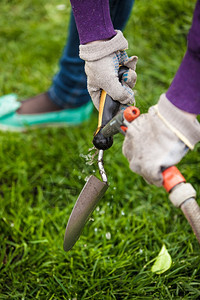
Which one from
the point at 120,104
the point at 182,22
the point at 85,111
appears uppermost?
the point at 120,104

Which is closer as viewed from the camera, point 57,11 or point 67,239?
point 67,239

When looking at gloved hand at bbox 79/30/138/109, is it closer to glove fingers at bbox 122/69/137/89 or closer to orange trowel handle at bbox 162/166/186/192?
glove fingers at bbox 122/69/137/89

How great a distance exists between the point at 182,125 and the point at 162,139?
0.06 metres

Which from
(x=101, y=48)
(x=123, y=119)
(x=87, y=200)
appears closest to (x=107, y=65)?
(x=101, y=48)

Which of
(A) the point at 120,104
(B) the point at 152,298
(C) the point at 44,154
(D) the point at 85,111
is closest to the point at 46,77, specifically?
(D) the point at 85,111

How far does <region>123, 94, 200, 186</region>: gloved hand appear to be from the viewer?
0.92 metres

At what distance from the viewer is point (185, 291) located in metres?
1.44

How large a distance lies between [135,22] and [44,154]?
3.98 feet

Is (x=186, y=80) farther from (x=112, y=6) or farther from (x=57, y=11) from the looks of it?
(x=57, y=11)

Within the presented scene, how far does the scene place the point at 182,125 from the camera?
0.93 m

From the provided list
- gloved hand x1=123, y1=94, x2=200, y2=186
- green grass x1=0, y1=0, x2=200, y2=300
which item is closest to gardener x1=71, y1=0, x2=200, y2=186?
gloved hand x1=123, y1=94, x2=200, y2=186

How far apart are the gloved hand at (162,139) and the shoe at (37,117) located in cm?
121

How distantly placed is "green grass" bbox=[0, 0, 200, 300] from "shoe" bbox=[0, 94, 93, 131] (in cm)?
6

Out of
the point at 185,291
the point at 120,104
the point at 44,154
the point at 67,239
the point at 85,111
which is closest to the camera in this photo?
the point at 120,104
